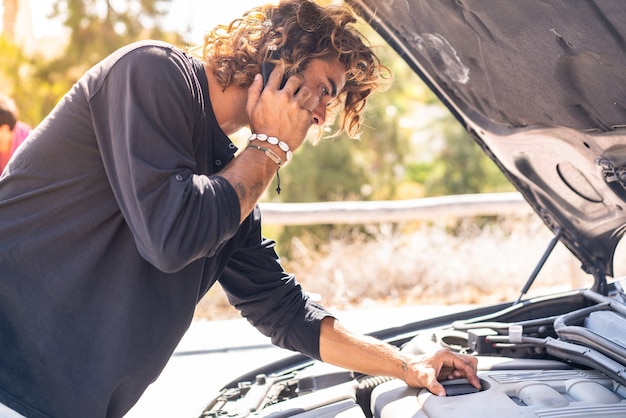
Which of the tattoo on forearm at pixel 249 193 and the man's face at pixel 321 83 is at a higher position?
the man's face at pixel 321 83

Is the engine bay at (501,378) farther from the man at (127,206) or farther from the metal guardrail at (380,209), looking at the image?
the metal guardrail at (380,209)

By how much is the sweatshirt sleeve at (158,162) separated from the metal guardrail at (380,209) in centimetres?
377

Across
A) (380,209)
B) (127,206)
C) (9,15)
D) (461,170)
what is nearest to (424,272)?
(380,209)

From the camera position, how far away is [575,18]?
5.24 feet

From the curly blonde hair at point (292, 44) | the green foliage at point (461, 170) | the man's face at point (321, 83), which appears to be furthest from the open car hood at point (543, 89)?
the green foliage at point (461, 170)

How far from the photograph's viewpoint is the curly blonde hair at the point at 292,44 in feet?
5.99

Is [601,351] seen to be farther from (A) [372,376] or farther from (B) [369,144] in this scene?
(B) [369,144]

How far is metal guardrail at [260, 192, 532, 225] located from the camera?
5438mm

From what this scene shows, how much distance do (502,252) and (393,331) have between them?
4.19 metres

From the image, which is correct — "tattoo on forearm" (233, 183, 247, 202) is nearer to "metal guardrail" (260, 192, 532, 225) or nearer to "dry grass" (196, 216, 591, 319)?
"metal guardrail" (260, 192, 532, 225)

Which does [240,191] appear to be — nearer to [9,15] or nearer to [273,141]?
[273,141]

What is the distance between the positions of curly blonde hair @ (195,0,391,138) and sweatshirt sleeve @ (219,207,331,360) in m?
0.49

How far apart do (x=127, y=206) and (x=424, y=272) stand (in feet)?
16.8

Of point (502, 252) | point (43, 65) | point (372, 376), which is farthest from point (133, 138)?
point (43, 65)
